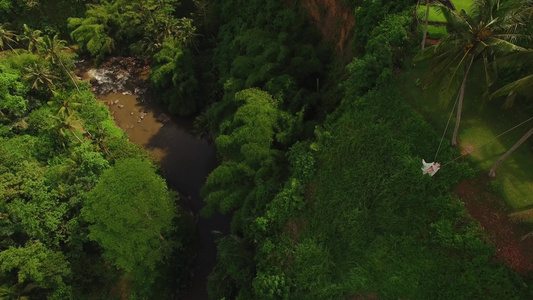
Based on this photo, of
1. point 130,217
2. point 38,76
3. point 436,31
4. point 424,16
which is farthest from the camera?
point 38,76

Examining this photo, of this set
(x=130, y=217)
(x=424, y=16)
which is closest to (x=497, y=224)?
(x=424, y=16)

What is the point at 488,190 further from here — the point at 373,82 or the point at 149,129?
the point at 149,129

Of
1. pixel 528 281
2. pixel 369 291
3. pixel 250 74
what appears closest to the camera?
pixel 528 281

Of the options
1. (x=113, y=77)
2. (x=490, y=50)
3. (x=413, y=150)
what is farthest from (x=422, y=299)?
(x=113, y=77)

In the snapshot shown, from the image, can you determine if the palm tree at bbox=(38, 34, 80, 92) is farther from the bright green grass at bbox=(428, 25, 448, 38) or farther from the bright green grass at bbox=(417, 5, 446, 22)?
the bright green grass at bbox=(428, 25, 448, 38)

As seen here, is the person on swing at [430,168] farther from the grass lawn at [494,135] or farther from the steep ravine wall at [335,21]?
the steep ravine wall at [335,21]

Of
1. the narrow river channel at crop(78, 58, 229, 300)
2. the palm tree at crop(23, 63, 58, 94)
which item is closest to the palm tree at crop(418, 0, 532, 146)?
the narrow river channel at crop(78, 58, 229, 300)

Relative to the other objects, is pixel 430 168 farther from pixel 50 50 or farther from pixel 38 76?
pixel 50 50
